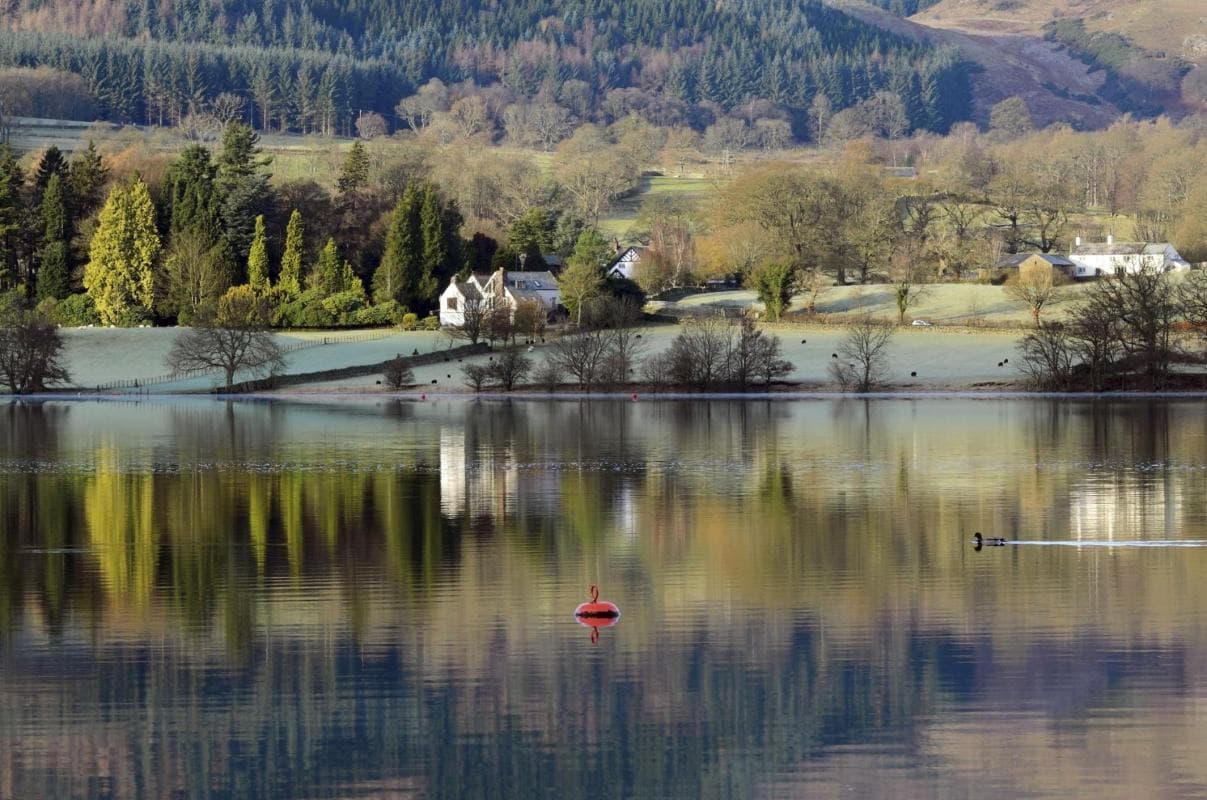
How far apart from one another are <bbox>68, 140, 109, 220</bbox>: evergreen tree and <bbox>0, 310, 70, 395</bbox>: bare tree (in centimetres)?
2422

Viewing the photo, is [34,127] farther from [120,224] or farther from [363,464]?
[363,464]

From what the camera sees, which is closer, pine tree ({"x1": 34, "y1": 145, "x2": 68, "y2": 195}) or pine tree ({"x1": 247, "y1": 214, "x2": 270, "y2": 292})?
pine tree ({"x1": 247, "y1": 214, "x2": 270, "y2": 292})

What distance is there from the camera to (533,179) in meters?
146

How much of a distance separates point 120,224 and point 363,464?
57925mm

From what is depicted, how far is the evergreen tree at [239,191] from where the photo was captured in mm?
99625

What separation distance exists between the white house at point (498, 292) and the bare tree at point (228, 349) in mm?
10767

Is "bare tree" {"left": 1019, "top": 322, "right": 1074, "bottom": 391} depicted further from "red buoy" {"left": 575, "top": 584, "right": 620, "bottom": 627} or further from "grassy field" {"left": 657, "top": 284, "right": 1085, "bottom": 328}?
"red buoy" {"left": 575, "top": 584, "right": 620, "bottom": 627}

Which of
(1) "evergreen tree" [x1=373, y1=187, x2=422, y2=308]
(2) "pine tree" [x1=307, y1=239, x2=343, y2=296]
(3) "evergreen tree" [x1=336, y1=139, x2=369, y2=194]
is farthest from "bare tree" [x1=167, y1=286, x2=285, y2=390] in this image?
(3) "evergreen tree" [x1=336, y1=139, x2=369, y2=194]

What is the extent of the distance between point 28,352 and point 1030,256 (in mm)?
63496

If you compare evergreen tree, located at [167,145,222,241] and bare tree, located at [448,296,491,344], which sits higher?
evergreen tree, located at [167,145,222,241]

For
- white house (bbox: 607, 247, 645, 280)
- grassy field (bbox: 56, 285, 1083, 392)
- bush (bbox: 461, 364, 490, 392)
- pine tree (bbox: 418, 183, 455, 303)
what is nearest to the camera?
bush (bbox: 461, 364, 490, 392)

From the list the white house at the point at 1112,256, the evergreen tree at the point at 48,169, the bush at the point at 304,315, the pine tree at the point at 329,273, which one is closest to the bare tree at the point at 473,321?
the bush at the point at 304,315

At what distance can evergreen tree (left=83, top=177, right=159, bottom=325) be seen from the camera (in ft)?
311

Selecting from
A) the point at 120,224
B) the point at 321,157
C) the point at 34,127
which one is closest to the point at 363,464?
the point at 120,224
